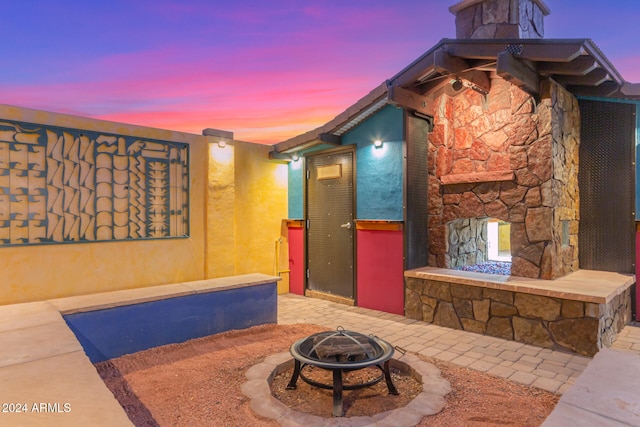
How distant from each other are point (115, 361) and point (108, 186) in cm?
240

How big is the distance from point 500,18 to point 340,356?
553 cm

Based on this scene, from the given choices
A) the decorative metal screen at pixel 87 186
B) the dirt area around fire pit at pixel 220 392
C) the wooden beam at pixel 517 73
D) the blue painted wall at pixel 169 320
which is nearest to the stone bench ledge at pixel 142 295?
the blue painted wall at pixel 169 320

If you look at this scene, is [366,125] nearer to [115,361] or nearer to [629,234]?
[629,234]

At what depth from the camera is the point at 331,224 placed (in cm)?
664

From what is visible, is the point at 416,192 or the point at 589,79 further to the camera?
the point at 416,192

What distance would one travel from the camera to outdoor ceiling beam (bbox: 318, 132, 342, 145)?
6262mm

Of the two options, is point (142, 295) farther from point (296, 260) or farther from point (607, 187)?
point (607, 187)

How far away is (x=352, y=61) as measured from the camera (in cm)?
841

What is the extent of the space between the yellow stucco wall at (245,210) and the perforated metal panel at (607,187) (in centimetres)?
515

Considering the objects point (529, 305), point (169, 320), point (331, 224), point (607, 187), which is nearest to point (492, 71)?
point (607, 187)

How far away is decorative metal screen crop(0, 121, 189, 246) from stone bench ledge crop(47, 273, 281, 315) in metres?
0.96

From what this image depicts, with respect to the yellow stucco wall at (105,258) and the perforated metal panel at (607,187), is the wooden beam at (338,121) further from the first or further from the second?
the perforated metal panel at (607,187)

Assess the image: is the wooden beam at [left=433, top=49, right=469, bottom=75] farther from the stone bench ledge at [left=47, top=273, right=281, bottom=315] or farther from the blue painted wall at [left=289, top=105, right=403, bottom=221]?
the stone bench ledge at [left=47, top=273, right=281, bottom=315]

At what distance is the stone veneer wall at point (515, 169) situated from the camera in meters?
4.80
